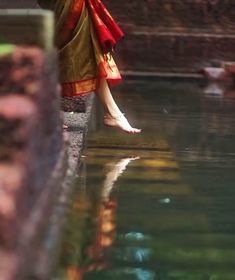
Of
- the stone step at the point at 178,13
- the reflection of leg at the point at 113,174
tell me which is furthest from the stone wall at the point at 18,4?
the stone step at the point at 178,13

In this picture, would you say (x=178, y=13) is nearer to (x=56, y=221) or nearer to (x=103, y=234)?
(x=103, y=234)

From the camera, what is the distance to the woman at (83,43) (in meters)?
5.51

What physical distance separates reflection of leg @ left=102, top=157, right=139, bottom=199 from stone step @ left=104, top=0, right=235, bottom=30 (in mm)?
10091

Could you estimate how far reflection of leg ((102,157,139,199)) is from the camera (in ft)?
16.2

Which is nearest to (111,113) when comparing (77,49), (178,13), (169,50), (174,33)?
(77,49)

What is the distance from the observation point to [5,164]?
8.36ft

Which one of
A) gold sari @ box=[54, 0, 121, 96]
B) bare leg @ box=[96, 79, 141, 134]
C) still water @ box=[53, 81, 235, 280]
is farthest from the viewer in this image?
bare leg @ box=[96, 79, 141, 134]

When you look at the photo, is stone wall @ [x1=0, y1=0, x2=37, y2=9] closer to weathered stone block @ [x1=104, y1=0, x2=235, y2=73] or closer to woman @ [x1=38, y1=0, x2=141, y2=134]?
woman @ [x1=38, y1=0, x2=141, y2=134]

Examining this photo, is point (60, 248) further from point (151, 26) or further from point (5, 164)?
point (151, 26)

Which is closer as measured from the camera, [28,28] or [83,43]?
[28,28]

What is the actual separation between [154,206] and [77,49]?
145 cm

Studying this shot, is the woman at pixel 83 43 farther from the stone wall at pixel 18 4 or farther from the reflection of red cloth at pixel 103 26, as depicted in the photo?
the stone wall at pixel 18 4

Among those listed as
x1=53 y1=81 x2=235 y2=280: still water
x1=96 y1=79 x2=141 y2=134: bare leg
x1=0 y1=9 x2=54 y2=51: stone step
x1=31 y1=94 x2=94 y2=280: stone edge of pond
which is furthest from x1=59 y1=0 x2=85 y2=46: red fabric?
x1=0 y1=9 x2=54 y2=51: stone step

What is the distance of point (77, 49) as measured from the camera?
5.56 meters
